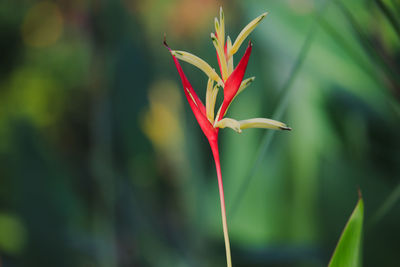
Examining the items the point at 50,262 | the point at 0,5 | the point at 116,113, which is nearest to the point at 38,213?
the point at 50,262

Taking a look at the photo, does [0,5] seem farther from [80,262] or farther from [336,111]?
[336,111]

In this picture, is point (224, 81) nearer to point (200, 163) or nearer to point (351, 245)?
point (351, 245)

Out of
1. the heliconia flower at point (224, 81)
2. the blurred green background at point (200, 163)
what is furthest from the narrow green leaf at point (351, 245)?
the blurred green background at point (200, 163)

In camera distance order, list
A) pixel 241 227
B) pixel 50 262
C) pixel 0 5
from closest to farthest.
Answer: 1. pixel 50 262
2. pixel 241 227
3. pixel 0 5

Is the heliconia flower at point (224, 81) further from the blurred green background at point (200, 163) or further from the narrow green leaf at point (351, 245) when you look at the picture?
the blurred green background at point (200, 163)

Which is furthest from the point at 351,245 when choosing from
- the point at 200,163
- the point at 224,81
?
the point at 200,163
